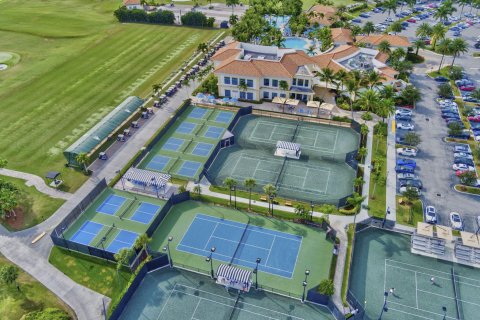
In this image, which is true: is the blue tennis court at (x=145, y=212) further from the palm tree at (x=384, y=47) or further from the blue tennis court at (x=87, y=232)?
the palm tree at (x=384, y=47)

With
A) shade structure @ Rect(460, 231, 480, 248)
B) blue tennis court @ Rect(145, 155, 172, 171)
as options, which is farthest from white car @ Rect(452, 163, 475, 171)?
blue tennis court @ Rect(145, 155, 172, 171)

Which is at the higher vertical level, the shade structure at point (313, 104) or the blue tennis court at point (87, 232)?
the shade structure at point (313, 104)

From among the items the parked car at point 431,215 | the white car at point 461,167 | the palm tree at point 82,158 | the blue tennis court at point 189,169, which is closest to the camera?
the parked car at point 431,215

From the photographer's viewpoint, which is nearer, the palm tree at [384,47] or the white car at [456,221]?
the white car at [456,221]

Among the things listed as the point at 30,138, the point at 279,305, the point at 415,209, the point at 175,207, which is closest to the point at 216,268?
the point at 279,305

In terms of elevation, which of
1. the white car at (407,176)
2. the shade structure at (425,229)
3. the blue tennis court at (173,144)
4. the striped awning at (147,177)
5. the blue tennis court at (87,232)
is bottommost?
the blue tennis court at (87,232)

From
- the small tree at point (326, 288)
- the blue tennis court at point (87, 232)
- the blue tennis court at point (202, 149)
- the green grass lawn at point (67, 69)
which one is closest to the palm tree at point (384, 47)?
the green grass lawn at point (67, 69)

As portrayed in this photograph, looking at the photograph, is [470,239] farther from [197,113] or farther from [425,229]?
[197,113]
